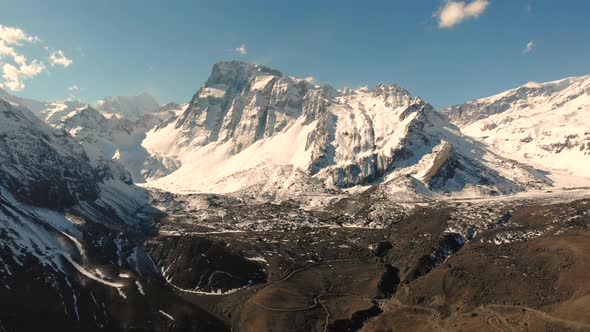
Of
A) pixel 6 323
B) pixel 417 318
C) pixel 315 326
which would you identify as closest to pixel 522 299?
pixel 417 318

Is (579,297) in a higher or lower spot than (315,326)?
higher

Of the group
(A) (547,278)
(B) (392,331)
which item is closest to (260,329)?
(B) (392,331)

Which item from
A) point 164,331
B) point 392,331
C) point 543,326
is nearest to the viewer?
point 543,326

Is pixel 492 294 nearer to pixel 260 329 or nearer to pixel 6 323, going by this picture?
pixel 260 329

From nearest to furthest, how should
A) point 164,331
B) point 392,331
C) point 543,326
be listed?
point 543,326, point 392,331, point 164,331

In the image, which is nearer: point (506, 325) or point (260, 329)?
point (506, 325)

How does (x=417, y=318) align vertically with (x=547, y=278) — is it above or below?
below

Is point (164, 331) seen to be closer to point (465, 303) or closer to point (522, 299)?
point (465, 303)

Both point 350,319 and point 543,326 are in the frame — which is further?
point 350,319
